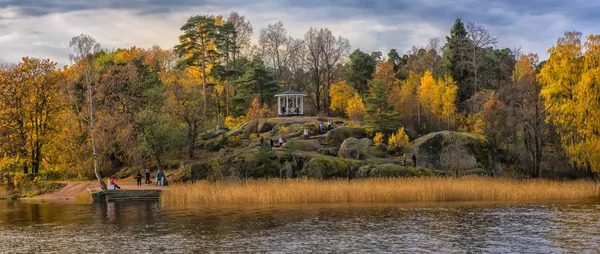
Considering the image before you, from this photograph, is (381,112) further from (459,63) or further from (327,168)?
(459,63)

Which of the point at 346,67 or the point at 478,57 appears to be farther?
the point at 346,67

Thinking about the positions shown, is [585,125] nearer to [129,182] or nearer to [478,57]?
[478,57]

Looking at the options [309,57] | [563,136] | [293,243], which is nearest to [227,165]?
[293,243]

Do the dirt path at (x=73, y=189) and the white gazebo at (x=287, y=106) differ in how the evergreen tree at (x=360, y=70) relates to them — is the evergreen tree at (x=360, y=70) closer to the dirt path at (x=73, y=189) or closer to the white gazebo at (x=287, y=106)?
the white gazebo at (x=287, y=106)

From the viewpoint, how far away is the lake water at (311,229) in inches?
821

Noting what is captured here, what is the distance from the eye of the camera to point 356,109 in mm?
68188

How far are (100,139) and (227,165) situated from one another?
12560mm

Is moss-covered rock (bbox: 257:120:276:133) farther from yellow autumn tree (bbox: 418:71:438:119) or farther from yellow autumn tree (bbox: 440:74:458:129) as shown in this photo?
yellow autumn tree (bbox: 440:74:458:129)

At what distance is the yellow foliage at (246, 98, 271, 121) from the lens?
67525mm

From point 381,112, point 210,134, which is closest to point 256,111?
point 210,134

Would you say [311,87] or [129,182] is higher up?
[311,87]

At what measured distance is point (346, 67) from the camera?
297 feet

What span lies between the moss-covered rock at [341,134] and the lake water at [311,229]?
22566 millimetres

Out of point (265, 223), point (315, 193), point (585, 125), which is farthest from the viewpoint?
point (585, 125)
